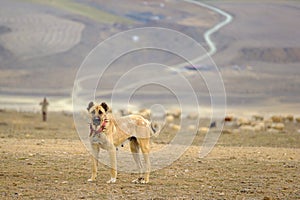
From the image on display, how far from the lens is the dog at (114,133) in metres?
14.2

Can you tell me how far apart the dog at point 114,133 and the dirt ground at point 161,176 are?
0.35m

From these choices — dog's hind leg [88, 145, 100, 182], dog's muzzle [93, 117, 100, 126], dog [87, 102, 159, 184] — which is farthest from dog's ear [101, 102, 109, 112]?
dog's hind leg [88, 145, 100, 182]

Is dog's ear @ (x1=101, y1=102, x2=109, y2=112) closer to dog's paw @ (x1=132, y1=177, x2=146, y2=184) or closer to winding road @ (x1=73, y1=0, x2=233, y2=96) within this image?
dog's paw @ (x1=132, y1=177, x2=146, y2=184)

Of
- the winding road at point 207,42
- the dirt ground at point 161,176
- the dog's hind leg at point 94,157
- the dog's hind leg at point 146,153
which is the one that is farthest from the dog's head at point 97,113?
the winding road at point 207,42

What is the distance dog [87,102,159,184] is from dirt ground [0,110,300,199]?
35 centimetres

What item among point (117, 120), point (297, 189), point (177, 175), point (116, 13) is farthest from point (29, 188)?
point (116, 13)

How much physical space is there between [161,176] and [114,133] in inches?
66.8

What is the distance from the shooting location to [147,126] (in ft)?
48.9

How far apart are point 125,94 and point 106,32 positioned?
3440cm

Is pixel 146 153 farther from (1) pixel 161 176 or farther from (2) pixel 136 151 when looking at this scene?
(1) pixel 161 176

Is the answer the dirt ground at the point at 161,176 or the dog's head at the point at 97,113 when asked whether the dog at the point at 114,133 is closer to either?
the dog's head at the point at 97,113

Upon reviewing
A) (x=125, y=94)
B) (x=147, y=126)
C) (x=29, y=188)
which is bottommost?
(x=29, y=188)

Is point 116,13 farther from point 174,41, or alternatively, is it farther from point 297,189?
point 297,189

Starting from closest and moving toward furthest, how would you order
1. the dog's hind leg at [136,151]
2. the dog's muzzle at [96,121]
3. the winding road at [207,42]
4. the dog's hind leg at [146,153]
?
the dog's muzzle at [96,121] < the dog's hind leg at [146,153] < the dog's hind leg at [136,151] < the winding road at [207,42]
